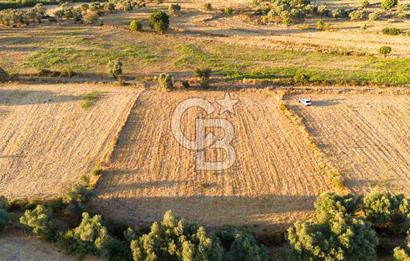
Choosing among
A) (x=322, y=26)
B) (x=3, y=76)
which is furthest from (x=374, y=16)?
(x=3, y=76)

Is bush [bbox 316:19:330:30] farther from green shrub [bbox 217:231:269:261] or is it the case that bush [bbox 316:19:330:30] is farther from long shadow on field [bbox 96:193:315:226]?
green shrub [bbox 217:231:269:261]

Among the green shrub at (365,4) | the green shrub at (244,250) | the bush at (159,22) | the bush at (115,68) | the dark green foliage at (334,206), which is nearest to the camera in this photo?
the green shrub at (244,250)

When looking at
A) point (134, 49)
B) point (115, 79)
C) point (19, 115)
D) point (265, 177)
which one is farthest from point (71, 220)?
point (134, 49)

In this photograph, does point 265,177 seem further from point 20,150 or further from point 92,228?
point 20,150

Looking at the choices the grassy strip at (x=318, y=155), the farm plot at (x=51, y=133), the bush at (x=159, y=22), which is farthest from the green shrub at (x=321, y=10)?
the farm plot at (x=51, y=133)

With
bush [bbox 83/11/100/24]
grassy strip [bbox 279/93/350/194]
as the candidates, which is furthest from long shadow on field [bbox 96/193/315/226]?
bush [bbox 83/11/100/24]

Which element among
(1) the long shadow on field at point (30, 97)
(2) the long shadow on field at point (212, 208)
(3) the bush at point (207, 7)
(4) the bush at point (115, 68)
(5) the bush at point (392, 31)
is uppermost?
(3) the bush at point (207, 7)

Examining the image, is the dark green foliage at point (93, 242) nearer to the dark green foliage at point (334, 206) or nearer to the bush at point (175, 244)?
the bush at point (175, 244)
